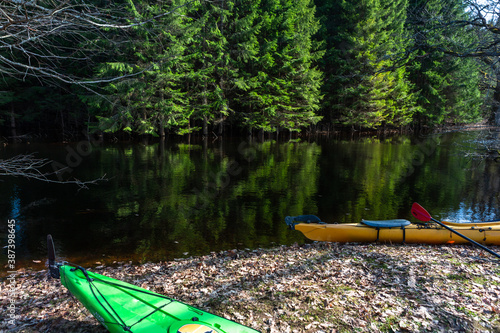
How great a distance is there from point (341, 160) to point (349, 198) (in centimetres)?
891

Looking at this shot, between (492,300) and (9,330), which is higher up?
(492,300)

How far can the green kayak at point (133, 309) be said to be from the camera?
3.30 meters

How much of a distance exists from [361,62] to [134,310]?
110 ft

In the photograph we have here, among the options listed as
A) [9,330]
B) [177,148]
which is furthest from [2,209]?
[177,148]

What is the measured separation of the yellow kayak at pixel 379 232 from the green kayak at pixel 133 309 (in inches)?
158

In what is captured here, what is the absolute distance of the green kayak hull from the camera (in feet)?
10.8

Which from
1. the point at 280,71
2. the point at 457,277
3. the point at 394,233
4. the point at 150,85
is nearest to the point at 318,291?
the point at 457,277

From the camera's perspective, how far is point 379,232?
23.6 ft

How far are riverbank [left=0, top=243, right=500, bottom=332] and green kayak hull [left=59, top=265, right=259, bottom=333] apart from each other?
59 centimetres

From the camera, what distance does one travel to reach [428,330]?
3.67 metres

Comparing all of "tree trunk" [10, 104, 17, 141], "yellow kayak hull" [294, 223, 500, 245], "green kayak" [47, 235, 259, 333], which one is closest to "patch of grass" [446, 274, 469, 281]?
"yellow kayak hull" [294, 223, 500, 245]

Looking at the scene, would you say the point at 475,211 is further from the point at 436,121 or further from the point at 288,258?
the point at 436,121

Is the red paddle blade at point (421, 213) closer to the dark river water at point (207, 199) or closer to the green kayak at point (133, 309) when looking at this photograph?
the dark river water at point (207, 199)

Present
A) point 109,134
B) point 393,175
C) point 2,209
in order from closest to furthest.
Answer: point 2,209 → point 393,175 → point 109,134
